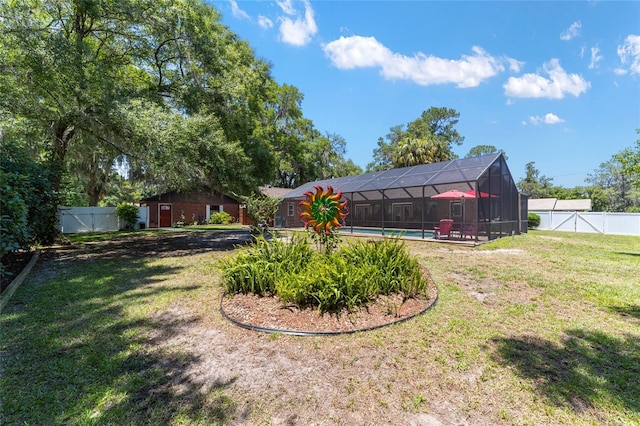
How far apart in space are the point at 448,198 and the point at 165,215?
21.3m

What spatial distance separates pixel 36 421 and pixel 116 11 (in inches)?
454

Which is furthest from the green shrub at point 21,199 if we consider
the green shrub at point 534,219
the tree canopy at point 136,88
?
the green shrub at point 534,219

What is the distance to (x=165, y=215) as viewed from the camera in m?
23.3

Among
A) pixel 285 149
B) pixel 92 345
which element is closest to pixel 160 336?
pixel 92 345

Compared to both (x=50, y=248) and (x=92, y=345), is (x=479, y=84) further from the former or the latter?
(x=50, y=248)

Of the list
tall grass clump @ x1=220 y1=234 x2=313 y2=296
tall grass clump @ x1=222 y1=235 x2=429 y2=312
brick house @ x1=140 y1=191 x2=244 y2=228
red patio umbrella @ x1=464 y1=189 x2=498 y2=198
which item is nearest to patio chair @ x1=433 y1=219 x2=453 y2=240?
red patio umbrella @ x1=464 y1=189 x2=498 y2=198

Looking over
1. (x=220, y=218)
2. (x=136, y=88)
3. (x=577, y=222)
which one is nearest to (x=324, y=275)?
(x=136, y=88)

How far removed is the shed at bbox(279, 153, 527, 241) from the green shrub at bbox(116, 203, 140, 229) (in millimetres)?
10453

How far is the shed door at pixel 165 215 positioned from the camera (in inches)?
910

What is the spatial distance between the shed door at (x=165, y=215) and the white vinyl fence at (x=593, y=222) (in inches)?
1119

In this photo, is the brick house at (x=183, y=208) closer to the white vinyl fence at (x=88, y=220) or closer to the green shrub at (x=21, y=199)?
the white vinyl fence at (x=88, y=220)

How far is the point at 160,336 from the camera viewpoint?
3355 millimetres

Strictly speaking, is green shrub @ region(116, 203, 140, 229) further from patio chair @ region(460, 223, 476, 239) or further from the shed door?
patio chair @ region(460, 223, 476, 239)

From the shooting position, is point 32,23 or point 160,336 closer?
point 160,336
